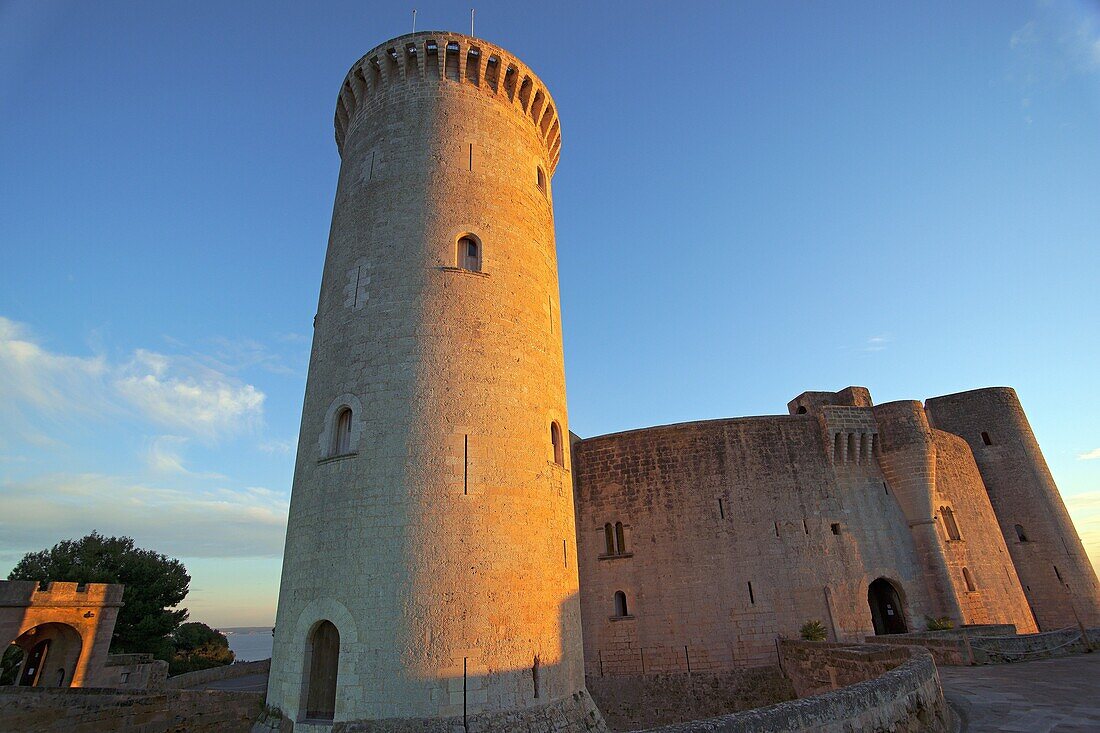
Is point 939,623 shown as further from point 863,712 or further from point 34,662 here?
point 34,662

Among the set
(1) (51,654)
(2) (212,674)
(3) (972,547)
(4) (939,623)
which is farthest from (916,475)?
(1) (51,654)

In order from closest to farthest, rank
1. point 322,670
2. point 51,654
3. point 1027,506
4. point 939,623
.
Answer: point 322,670, point 939,623, point 51,654, point 1027,506

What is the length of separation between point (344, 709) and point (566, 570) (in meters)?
4.87

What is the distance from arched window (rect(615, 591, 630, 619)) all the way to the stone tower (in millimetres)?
8535

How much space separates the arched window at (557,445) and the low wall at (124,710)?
8385mm

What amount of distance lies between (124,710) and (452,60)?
18.1 m

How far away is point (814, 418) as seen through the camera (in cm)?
2130

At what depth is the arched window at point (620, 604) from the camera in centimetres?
1958

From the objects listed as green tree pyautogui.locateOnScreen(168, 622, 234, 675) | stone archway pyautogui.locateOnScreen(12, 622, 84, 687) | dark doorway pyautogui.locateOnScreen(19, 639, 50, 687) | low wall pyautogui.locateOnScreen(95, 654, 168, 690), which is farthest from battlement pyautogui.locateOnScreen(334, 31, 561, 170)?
green tree pyautogui.locateOnScreen(168, 622, 234, 675)

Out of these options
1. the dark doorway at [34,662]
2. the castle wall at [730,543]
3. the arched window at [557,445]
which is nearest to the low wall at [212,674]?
the dark doorway at [34,662]

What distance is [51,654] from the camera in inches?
827

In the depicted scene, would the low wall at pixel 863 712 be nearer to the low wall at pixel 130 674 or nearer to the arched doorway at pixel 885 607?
the arched doorway at pixel 885 607

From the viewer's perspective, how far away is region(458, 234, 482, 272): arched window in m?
12.6

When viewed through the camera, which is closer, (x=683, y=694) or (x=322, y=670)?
(x=322, y=670)
